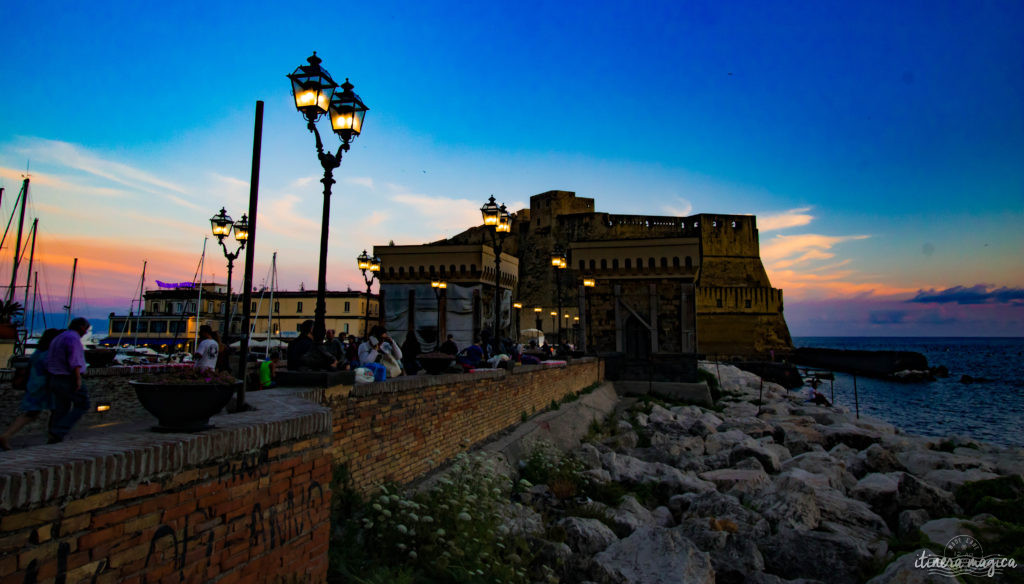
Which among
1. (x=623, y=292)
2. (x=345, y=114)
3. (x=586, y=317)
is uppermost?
(x=345, y=114)

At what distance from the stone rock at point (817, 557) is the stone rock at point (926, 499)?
324cm

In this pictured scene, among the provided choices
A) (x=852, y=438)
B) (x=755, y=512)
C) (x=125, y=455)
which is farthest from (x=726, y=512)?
(x=852, y=438)

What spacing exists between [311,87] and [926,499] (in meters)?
12.5

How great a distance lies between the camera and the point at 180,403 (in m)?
3.79

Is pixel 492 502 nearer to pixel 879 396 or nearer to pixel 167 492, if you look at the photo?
pixel 167 492

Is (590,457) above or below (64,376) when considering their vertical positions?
below

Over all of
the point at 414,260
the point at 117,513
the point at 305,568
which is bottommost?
the point at 305,568

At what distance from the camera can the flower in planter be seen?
397cm

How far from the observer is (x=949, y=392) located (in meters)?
46.8

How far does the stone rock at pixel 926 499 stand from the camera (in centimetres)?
1000

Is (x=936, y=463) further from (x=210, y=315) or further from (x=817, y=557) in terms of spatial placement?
(x=210, y=315)

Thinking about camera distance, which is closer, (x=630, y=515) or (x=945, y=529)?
(x=945, y=529)

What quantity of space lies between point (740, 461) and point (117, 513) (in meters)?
→ 12.8

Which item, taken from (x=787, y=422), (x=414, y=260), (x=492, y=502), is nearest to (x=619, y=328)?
(x=787, y=422)
